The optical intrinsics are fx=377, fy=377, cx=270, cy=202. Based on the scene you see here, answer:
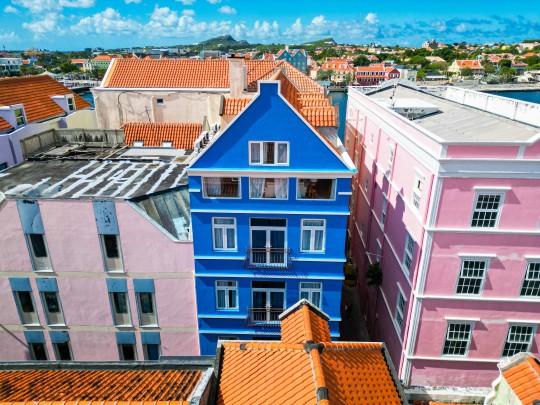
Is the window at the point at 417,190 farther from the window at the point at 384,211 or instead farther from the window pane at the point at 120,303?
the window pane at the point at 120,303

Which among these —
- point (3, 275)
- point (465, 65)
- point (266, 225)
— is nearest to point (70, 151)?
point (3, 275)

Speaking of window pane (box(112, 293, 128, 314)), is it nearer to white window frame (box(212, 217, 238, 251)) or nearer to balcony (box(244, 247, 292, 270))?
white window frame (box(212, 217, 238, 251))

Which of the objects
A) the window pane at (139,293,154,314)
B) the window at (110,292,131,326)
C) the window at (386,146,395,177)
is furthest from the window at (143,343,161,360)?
the window at (386,146,395,177)

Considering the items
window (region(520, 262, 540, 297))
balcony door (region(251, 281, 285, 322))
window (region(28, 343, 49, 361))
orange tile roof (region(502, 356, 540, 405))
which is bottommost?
window (region(28, 343, 49, 361))

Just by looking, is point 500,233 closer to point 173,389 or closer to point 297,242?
point 297,242

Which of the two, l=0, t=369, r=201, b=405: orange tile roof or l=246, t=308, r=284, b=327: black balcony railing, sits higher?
l=0, t=369, r=201, b=405: orange tile roof

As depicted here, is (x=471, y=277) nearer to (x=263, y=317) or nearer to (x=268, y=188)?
(x=263, y=317)
